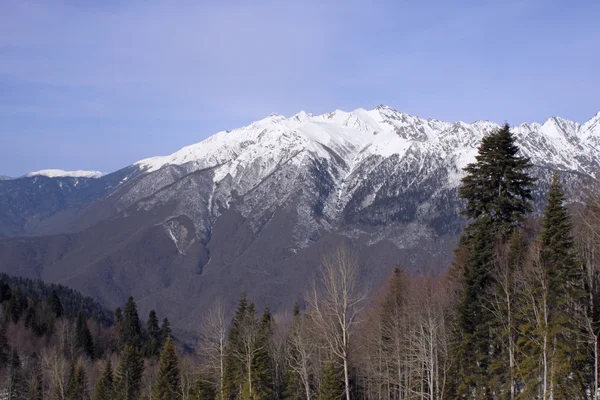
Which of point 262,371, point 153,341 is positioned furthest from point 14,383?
point 262,371

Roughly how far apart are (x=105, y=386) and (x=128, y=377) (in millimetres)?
2651

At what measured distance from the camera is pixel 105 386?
67125 millimetres

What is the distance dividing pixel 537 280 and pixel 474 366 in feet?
24.4

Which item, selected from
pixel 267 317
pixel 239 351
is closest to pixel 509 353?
pixel 239 351

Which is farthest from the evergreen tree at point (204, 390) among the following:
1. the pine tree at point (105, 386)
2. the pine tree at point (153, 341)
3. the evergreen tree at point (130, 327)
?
the evergreen tree at point (130, 327)

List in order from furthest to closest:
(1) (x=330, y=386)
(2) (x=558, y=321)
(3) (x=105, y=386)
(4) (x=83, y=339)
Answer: (4) (x=83, y=339) < (3) (x=105, y=386) < (1) (x=330, y=386) < (2) (x=558, y=321)

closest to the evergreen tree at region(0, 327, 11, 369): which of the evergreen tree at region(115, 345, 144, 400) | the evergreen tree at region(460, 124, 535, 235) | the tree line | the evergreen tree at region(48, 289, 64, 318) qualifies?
the tree line

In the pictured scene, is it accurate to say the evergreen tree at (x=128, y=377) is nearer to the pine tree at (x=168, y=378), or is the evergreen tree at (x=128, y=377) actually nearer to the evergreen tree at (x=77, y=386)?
the evergreen tree at (x=77, y=386)

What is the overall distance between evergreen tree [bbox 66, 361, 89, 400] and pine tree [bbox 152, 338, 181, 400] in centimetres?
1071

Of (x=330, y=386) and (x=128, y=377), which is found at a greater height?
(x=128, y=377)

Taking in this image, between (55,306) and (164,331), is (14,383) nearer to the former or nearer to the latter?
(164,331)

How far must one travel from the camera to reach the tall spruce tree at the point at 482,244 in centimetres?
3641

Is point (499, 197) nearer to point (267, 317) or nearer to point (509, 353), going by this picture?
point (509, 353)

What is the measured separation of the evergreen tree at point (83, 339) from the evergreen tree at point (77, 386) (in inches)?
1151
